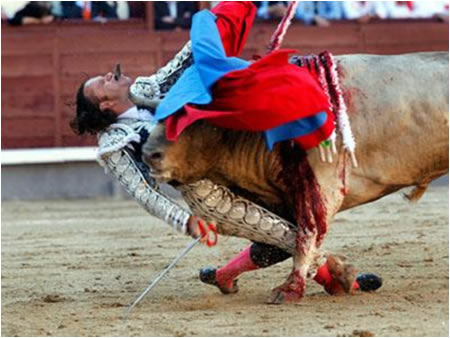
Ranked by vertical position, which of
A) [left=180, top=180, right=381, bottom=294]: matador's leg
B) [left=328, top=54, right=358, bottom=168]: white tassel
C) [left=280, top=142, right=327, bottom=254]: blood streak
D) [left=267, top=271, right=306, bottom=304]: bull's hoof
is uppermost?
[left=328, top=54, right=358, bottom=168]: white tassel

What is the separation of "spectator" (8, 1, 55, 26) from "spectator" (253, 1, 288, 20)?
4.62 feet

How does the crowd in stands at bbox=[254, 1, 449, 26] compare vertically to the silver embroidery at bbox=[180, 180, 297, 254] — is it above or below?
below

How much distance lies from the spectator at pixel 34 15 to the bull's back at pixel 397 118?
5130 millimetres

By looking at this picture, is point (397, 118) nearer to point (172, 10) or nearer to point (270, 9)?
point (270, 9)

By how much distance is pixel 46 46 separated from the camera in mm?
8859

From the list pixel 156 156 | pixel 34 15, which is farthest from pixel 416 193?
pixel 34 15

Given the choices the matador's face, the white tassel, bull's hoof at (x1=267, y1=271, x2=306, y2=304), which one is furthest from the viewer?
the matador's face

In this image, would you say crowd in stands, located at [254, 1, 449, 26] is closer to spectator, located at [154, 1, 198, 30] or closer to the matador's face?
spectator, located at [154, 1, 198, 30]

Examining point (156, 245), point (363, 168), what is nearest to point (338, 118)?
point (363, 168)

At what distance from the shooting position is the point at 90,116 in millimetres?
4145

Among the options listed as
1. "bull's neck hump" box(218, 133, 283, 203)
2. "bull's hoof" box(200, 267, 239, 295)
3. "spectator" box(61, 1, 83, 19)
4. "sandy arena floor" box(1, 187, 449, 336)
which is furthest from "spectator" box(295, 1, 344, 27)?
"bull's neck hump" box(218, 133, 283, 203)

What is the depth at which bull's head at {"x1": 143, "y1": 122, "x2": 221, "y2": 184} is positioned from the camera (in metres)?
3.82

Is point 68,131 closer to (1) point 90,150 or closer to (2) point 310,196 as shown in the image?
(1) point 90,150

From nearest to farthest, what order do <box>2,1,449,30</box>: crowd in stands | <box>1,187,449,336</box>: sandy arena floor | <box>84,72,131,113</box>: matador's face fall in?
<box>1,187,449,336</box>: sandy arena floor < <box>84,72,131,113</box>: matador's face < <box>2,1,449,30</box>: crowd in stands
